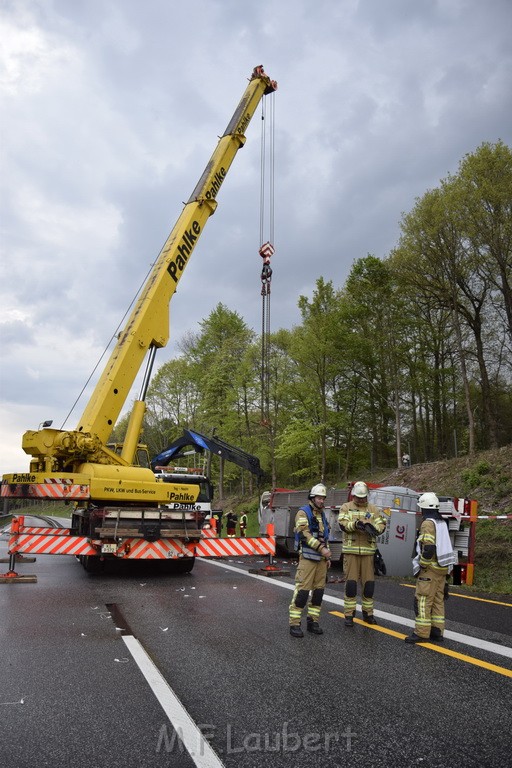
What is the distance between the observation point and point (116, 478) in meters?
11.5

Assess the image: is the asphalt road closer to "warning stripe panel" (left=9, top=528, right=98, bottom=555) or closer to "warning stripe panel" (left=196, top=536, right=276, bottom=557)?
"warning stripe panel" (left=9, top=528, right=98, bottom=555)

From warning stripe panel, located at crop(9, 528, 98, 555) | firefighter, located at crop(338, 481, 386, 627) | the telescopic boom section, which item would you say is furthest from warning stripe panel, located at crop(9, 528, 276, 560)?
firefighter, located at crop(338, 481, 386, 627)

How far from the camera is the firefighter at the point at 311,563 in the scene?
6797 mm

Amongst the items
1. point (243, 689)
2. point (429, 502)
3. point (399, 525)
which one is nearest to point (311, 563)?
point (429, 502)

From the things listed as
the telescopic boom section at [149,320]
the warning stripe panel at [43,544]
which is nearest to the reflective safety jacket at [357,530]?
the warning stripe panel at [43,544]

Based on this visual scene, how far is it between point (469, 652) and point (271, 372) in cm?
2875

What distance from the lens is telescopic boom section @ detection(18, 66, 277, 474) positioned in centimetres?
1182

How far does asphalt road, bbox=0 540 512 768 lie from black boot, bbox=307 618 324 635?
11cm

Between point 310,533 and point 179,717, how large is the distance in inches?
133

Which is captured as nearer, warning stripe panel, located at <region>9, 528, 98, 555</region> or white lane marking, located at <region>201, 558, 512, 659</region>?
white lane marking, located at <region>201, 558, 512, 659</region>

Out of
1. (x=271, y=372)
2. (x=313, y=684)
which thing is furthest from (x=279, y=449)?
(x=313, y=684)

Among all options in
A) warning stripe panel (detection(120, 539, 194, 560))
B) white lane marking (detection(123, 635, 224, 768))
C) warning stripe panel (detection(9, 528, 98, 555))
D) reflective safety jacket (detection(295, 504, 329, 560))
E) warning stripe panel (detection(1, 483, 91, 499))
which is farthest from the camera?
warning stripe panel (detection(120, 539, 194, 560))

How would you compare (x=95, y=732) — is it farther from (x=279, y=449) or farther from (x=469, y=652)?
(x=279, y=449)

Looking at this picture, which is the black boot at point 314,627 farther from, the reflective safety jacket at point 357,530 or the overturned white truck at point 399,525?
the overturned white truck at point 399,525
